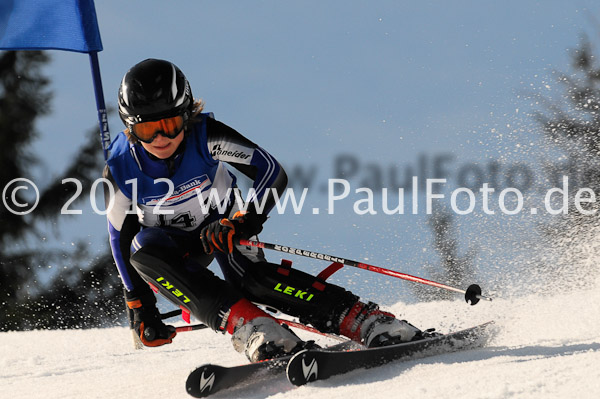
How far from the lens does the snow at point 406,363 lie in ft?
9.18

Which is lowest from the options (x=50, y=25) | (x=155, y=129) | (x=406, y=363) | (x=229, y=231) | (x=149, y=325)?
(x=406, y=363)

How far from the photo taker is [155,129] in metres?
3.62

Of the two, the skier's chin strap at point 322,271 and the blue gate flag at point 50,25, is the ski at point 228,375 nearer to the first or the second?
the skier's chin strap at point 322,271

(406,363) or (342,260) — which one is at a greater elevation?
(342,260)

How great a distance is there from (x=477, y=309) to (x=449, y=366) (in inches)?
65.9

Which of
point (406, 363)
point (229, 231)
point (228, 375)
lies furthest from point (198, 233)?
point (406, 363)

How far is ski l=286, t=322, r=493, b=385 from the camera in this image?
3.18m

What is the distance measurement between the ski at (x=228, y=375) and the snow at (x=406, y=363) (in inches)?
2.1

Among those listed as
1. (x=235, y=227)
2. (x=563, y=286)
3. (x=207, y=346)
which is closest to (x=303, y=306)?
(x=235, y=227)

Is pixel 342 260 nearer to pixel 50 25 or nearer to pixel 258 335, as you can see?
pixel 258 335

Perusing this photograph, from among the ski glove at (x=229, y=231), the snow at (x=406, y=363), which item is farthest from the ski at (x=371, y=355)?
the ski glove at (x=229, y=231)

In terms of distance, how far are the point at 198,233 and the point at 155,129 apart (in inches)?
28.9

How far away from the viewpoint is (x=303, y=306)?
149 inches

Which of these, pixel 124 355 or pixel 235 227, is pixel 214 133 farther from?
pixel 124 355
